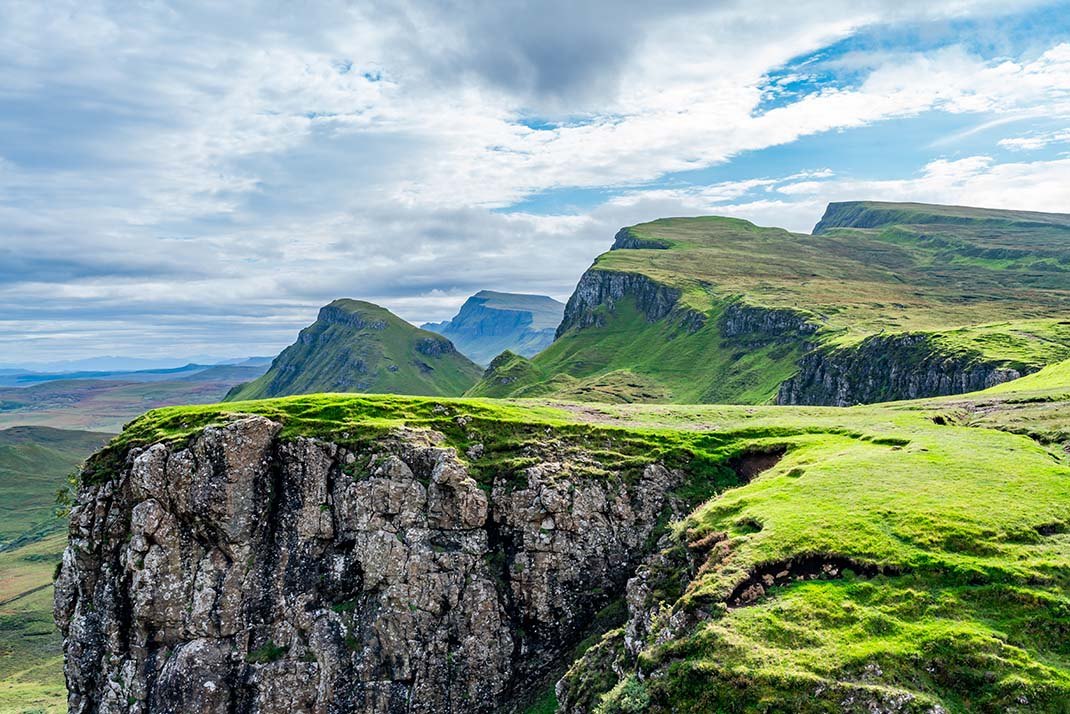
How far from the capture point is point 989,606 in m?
24.0

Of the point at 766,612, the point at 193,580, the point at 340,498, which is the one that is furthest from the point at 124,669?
the point at 766,612

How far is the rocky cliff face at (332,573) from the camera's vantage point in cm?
4206

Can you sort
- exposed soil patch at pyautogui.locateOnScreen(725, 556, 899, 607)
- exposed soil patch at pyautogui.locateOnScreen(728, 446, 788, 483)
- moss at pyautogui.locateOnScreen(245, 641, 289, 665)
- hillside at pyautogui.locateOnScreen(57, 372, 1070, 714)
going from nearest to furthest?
exposed soil patch at pyautogui.locateOnScreen(725, 556, 899, 607), hillside at pyautogui.locateOnScreen(57, 372, 1070, 714), moss at pyautogui.locateOnScreen(245, 641, 289, 665), exposed soil patch at pyautogui.locateOnScreen(728, 446, 788, 483)

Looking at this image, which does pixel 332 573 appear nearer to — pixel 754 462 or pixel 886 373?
pixel 754 462

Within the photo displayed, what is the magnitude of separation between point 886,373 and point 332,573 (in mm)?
142182

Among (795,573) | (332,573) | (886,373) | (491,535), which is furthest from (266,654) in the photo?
(886,373)

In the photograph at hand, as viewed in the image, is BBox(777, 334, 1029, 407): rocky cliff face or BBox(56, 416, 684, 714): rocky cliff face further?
BBox(777, 334, 1029, 407): rocky cliff face

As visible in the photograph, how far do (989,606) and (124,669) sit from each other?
53104 mm

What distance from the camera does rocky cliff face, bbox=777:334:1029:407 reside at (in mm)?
118188

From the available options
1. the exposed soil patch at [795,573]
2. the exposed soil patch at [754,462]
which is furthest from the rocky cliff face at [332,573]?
the exposed soil patch at [795,573]

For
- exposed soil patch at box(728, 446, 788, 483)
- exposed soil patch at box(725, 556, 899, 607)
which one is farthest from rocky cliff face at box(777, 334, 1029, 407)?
exposed soil patch at box(725, 556, 899, 607)

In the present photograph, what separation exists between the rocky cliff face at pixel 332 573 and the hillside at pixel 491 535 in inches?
6.1

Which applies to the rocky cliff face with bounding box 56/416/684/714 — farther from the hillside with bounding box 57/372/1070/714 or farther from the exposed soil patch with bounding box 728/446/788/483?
the exposed soil patch with bounding box 728/446/788/483

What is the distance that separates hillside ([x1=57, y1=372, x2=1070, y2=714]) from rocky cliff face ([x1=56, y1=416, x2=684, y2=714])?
0.51ft
